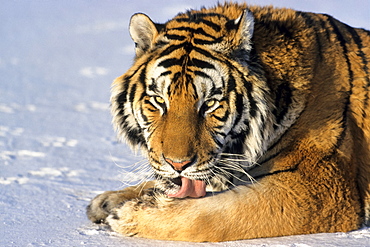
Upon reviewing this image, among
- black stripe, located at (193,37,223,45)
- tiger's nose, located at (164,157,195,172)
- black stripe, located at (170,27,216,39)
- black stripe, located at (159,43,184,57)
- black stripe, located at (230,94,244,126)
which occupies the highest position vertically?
black stripe, located at (170,27,216,39)

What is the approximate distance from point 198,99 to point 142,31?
0.50 m

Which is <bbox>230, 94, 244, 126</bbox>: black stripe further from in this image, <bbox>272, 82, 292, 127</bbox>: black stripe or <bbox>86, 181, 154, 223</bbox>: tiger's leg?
<bbox>86, 181, 154, 223</bbox>: tiger's leg

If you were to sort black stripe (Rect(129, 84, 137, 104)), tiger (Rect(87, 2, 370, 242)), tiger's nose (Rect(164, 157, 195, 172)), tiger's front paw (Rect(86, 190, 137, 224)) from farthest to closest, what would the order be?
tiger's front paw (Rect(86, 190, 137, 224)) < black stripe (Rect(129, 84, 137, 104)) < tiger (Rect(87, 2, 370, 242)) < tiger's nose (Rect(164, 157, 195, 172))

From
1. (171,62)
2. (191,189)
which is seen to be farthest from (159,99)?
(191,189)

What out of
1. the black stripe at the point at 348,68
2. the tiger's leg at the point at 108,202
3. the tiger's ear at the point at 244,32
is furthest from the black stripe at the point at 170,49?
the black stripe at the point at 348,68

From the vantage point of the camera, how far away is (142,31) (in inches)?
103

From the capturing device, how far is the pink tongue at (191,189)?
244 centimetres

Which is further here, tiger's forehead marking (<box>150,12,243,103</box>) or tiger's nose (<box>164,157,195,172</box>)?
tiger's forehead marking (<box>150,12,243,103</box>)

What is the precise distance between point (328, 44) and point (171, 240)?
1225 millimetres

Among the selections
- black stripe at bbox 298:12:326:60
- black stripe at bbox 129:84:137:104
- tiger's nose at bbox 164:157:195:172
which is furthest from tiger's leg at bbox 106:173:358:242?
black stripe at bbox 298:12:326:60

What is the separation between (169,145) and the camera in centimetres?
227

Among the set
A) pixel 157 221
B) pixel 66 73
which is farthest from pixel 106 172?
pixel 66 73

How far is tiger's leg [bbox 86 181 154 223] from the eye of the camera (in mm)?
2713

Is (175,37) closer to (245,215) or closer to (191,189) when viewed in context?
(191,189)
